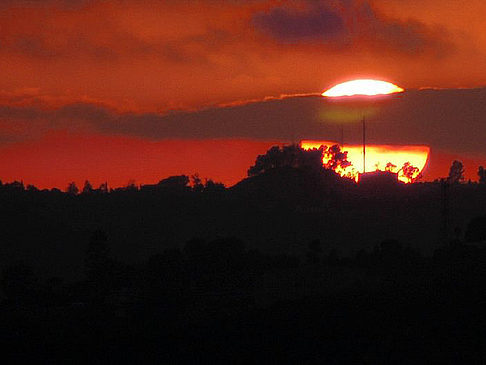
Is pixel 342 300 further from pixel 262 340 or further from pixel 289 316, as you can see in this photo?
pixel 262 340

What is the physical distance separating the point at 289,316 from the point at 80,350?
13.2 metres

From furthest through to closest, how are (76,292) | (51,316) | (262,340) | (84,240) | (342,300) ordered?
(84,240), (76,292), (51,316), (342,300), (262,340)

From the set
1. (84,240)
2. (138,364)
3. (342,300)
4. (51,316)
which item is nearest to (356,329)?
(342,300)

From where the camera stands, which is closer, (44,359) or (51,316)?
(44,359)

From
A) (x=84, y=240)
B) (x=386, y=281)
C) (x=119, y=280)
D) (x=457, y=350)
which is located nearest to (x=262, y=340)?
(x=457, y=350)

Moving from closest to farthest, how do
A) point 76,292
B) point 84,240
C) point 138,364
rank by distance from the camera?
point 138,364
point 76,292
point 84,240

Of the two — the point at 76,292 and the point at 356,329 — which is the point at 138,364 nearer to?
the point at 356,329

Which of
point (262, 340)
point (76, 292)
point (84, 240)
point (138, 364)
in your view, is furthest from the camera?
point (84, 240)

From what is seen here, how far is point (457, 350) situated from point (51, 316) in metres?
28.1

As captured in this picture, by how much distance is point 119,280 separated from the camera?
9512 centimetres

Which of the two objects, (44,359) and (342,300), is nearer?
(44,359)

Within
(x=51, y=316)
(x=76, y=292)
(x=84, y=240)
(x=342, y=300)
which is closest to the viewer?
(x=342, y=300)

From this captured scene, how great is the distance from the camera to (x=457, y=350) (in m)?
61.6

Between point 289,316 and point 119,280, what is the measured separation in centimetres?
2658
